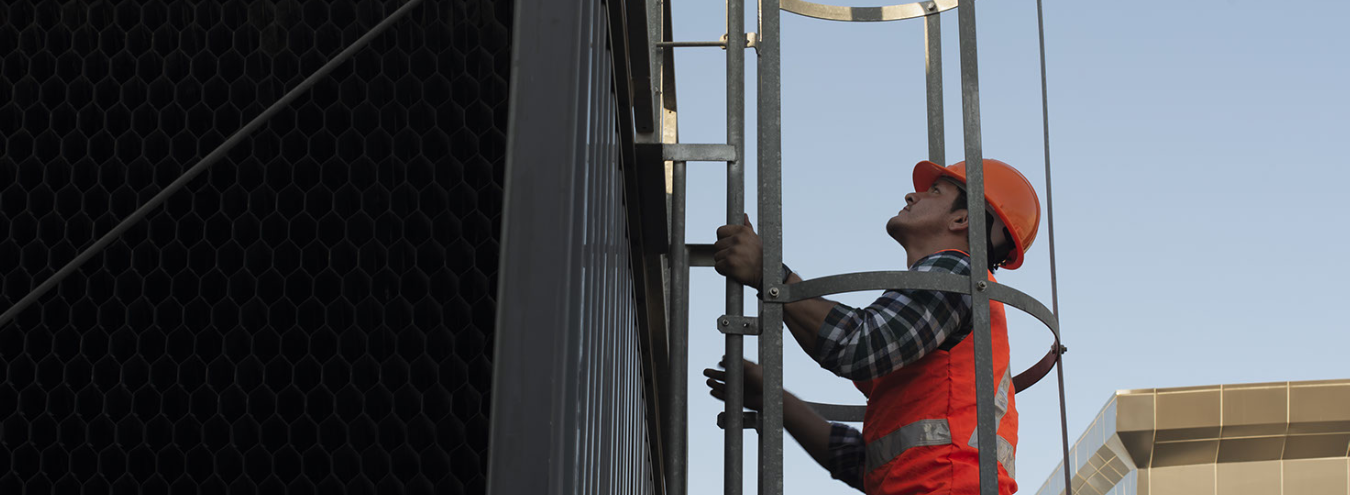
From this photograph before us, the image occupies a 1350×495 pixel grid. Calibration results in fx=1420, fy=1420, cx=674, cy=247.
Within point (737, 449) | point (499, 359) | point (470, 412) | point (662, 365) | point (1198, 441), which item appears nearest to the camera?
point (499, 359)

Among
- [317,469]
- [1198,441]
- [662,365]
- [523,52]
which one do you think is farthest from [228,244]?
[1198,441]

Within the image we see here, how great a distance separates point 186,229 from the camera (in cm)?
356

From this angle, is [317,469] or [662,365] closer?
[317,469]

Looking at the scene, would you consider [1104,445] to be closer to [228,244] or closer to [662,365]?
[662,365]

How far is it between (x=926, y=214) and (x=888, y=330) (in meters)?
0.65

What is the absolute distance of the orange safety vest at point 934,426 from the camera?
223 inches

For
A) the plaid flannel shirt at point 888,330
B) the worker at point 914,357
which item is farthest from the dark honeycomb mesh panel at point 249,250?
the plaid flannel shirt at point 888,330

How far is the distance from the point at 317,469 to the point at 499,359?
558mm

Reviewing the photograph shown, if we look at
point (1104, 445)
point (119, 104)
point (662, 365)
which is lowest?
point (1104, 445)

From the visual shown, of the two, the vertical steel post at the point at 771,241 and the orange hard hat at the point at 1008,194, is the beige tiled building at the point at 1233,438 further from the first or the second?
the vertical steel post at the point at 771,241

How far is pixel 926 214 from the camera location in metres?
5.99

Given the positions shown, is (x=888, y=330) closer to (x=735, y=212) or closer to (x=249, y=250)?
(x=735, y=212)

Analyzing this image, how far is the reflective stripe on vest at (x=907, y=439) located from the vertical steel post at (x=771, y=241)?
0.64 meters

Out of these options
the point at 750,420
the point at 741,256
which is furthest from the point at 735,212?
the point at 750,420
